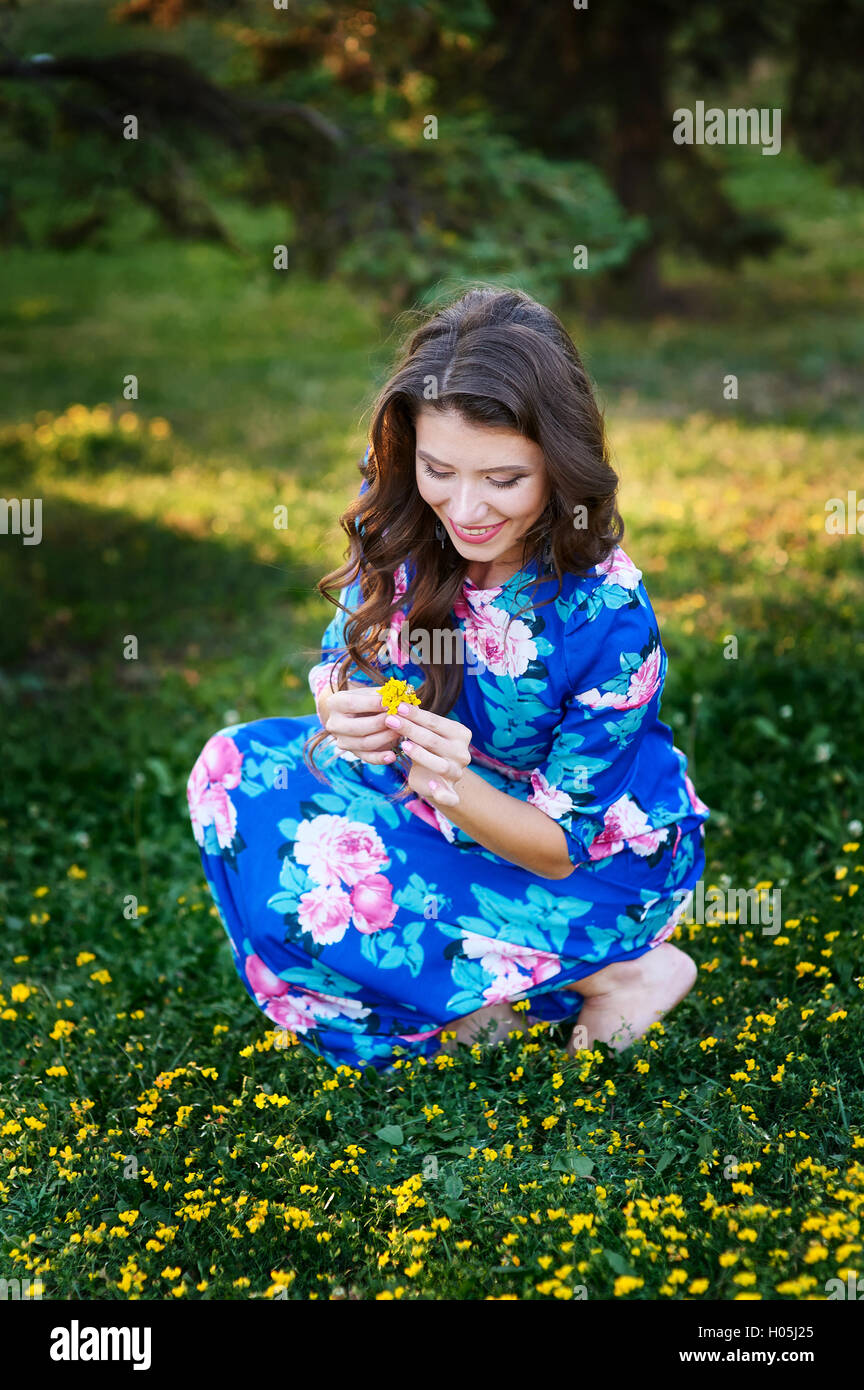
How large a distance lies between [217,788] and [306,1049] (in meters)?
0.65

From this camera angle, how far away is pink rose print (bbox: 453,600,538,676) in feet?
8.82

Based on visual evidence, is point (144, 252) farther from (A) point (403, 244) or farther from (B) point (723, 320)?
(A) point (403, 244)

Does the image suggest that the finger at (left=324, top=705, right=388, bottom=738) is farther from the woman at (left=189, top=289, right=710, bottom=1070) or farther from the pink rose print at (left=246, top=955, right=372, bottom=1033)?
the pink rose print at (left=246, top=955, right=372, bottom=1033)

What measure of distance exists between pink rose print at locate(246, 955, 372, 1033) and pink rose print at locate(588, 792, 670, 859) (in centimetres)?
65

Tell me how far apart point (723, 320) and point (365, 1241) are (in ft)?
34.5

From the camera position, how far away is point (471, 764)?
9.61 feet

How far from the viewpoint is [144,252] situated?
1744cm

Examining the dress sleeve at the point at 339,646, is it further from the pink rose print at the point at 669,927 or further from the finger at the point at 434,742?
the pink rose print at the point at 669,927

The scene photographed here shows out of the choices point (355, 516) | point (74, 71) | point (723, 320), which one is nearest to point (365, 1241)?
point (355, 516)

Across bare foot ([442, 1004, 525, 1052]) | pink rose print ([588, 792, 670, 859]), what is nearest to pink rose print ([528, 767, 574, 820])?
pink rose print ([588, 792, 670, 859])
